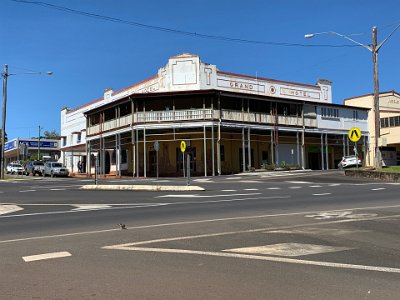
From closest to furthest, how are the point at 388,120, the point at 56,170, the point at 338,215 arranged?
the point at 338,215 → the point at 56,170 → the point at 388,120

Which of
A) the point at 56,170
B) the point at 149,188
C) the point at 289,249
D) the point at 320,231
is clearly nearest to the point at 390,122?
the point at 56,170

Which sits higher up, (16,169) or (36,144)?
(36,144)

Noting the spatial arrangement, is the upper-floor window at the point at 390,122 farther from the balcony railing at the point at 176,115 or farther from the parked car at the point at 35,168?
the parked car at the point at 35,168

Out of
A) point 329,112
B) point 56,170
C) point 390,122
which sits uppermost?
point 329,112

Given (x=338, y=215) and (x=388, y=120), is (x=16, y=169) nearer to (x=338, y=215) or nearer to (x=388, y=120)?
(x=388, y=120)

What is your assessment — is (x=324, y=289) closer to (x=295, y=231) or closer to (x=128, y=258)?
(x=128, y=258)

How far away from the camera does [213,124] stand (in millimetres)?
36562

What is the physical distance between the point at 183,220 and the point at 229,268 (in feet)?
17.2

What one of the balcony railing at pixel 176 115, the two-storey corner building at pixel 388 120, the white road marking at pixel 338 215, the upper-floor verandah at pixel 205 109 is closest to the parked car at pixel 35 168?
the upper-floor verandah at pixel 205 109

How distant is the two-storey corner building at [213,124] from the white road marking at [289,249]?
91.4 feet

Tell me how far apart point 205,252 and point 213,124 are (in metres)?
29.3

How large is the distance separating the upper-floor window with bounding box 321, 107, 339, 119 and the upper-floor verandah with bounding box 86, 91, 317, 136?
53.3 inches

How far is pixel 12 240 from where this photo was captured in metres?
9.17

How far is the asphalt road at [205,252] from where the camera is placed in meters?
5.38
